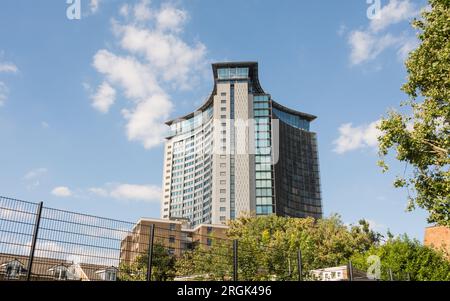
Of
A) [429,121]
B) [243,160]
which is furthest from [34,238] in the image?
[243,160]

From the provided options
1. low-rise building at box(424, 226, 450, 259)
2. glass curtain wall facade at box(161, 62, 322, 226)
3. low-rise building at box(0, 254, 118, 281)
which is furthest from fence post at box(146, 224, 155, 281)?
glass curtain wall facade at box(161, 62, 322, 226)

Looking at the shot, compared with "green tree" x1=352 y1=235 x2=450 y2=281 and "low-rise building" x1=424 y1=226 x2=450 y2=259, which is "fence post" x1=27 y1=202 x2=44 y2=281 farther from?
"low-rise building" x1=424 y1=226 x2=450 y2=259

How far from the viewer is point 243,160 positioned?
128 meters

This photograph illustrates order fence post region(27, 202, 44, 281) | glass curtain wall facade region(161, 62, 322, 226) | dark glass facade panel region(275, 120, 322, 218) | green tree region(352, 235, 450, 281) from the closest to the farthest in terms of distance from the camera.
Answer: fence post region(27, 202, 44, 281) → green tree region(352, 235, 450, 281) → glass curtain wall facade region(161, 62, 322, 226) → dark glass facade panel region(275, 120, 322, 218)

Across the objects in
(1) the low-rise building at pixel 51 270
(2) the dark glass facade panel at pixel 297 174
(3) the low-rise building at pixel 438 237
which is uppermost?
(2) the dark glass facade panel at pixel 297 174

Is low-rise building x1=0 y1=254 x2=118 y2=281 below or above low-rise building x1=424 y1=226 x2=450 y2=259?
above

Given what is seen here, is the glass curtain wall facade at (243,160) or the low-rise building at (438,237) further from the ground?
the glass curtain wall facade at (243,160)

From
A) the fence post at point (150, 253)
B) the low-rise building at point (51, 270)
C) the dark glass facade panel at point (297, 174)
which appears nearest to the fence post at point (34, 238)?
the low-rise building at point (51, 270)

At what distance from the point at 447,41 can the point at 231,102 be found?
11569 cm

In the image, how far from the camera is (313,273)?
2155 cm

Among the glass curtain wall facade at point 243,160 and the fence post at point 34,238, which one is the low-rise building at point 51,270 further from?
the glass curtain wall facade at point 243,160

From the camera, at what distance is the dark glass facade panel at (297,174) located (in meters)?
136

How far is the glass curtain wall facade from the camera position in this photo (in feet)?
407
